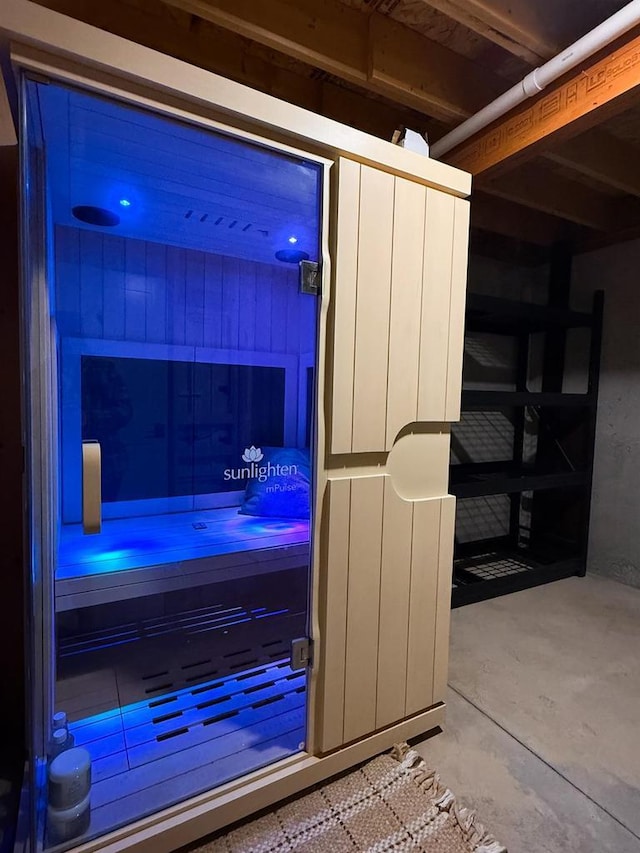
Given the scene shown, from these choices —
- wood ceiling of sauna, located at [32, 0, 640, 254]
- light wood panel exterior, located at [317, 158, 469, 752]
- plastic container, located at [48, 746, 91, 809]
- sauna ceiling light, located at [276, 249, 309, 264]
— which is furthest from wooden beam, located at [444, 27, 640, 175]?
plastic container, located at [48, 746, 91, 809]

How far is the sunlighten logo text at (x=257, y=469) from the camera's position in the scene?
5.39ft

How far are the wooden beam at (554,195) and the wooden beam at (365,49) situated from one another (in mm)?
417

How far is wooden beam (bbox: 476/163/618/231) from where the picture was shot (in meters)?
2.21

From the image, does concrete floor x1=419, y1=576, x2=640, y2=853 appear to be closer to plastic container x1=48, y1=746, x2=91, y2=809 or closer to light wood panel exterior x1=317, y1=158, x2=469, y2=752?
light wood panel exterior x1=317, y1=158, x2=469, y2=752

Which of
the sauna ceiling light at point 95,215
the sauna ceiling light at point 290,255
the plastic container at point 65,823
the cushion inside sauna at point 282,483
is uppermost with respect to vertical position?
the sauna ceiling light at point 95,215

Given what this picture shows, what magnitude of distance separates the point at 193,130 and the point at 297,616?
1.58 m

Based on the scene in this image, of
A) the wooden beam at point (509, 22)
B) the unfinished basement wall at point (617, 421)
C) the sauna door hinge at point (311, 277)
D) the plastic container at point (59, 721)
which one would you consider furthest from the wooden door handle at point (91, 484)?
the unfinished basement wall at point (617, 421)

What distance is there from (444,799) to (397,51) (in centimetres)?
235

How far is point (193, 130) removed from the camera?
103cm

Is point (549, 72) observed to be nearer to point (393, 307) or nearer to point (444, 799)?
point (393, 307)

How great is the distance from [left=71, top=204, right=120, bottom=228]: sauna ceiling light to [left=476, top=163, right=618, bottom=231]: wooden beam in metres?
1.58

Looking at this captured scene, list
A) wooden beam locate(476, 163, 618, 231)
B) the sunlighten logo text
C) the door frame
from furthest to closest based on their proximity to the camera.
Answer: wooden beam locate(476, 163, 618, 231), the sunlighten logo text, the door frame

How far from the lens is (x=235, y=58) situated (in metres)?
1.53

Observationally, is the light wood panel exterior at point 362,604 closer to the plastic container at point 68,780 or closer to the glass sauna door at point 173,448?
the glass sauna door at point 173,448
